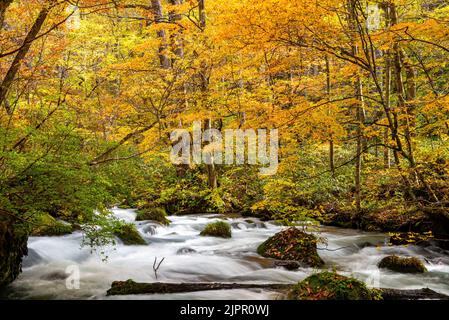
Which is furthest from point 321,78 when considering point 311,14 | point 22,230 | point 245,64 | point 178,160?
point 22,230

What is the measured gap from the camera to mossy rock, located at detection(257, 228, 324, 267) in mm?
7816

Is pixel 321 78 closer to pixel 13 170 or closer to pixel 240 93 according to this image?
pixel 240 93

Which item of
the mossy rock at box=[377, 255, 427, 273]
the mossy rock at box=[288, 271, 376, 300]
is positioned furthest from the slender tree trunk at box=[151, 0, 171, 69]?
the mossy rock at box=[288, 271, 376, 300]

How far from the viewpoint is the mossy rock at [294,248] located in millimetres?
7816

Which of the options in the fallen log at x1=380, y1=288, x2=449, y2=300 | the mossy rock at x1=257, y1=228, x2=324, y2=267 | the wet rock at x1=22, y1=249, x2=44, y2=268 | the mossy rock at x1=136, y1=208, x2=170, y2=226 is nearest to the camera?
the fallen log at x1=380, y1=288, x2=449, y2=300

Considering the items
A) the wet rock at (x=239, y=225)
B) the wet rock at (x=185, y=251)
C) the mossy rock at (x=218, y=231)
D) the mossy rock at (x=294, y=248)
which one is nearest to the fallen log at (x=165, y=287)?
the mossy rock at (x=294, y=248)

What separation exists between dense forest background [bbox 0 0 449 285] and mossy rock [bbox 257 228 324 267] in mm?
419

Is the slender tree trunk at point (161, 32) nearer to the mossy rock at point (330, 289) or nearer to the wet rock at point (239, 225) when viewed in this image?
the wet rock at point (239, 225)

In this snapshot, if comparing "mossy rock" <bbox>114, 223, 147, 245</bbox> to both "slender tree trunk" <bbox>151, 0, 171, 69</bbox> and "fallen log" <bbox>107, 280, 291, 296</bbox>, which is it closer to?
"fallen log" <bbox>107, 280, 291, 296</bbox>

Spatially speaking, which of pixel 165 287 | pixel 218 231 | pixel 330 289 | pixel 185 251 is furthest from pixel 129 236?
pixel 330 289

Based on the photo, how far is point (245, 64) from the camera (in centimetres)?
1246

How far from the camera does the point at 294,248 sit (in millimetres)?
8016

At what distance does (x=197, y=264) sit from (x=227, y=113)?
21.5ft
